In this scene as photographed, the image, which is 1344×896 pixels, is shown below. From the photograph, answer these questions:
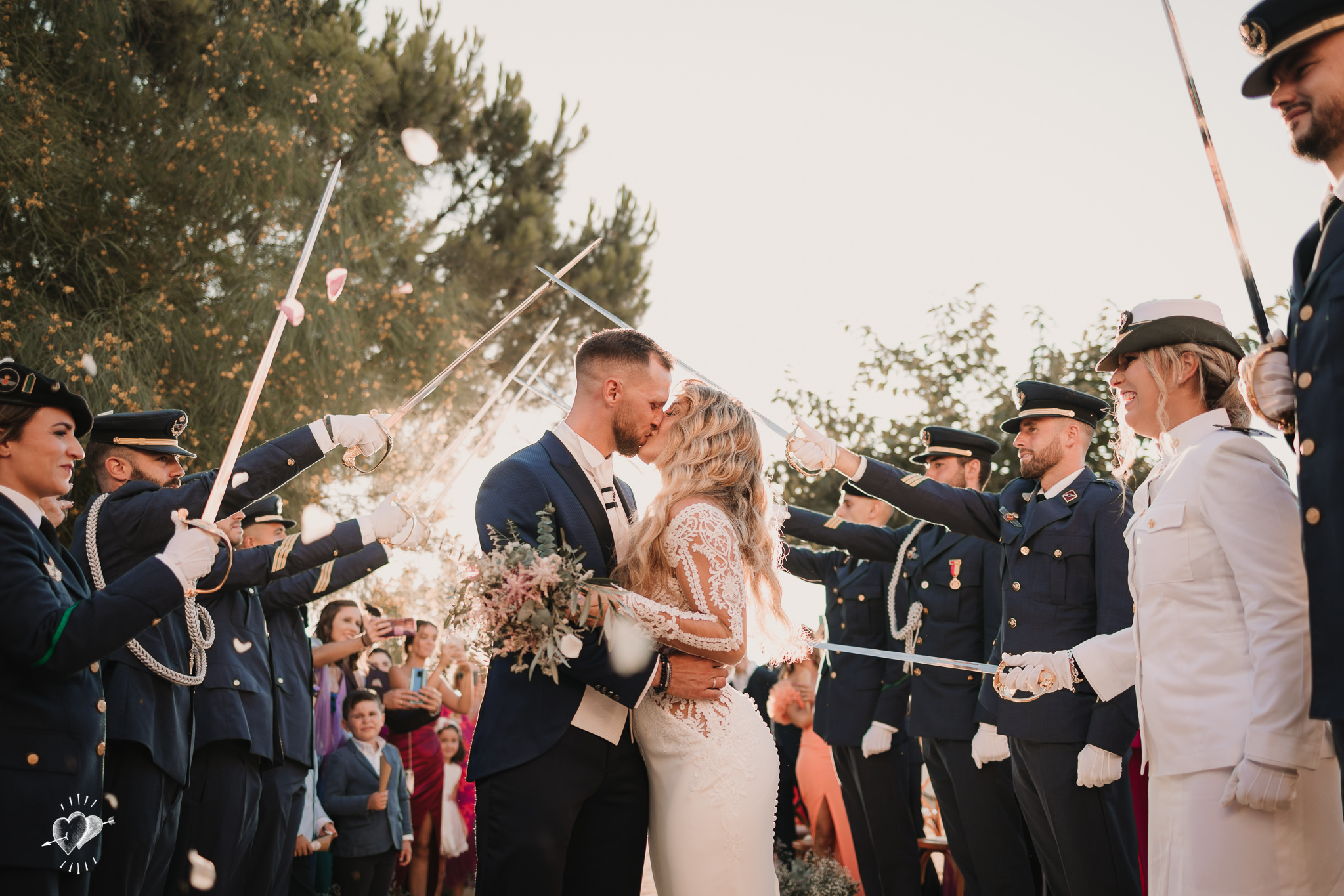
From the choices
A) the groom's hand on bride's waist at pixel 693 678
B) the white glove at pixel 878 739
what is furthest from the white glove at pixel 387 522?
the white glove at pixel 878 739

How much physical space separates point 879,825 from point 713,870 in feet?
12.2

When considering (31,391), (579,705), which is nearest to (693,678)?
(579,705)

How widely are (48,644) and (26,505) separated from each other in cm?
50

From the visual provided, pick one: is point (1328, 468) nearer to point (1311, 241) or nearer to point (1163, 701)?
point (1311, 241)

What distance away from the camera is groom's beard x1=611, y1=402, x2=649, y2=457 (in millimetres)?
3578

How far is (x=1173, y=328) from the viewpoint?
3.19 m

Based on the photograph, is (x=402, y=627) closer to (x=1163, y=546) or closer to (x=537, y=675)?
(x=537, y=675)

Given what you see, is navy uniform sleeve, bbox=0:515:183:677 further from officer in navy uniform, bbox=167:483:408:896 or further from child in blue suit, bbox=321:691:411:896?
child in blue suit, bbox=321:691:411:896

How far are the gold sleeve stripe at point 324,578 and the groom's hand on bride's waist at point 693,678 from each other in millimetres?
3347

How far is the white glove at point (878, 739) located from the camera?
647 cm

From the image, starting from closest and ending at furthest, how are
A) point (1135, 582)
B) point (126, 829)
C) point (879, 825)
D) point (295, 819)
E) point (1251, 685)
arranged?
point (1251, 685)
point (1135, 582)
point (126, 829)
point (295, 819)
point (879, 825)

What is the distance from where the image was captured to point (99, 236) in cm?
1167

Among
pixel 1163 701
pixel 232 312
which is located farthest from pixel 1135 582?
pixel 232 312

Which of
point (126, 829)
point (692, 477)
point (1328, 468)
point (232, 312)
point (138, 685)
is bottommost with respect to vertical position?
point (126, 829)
